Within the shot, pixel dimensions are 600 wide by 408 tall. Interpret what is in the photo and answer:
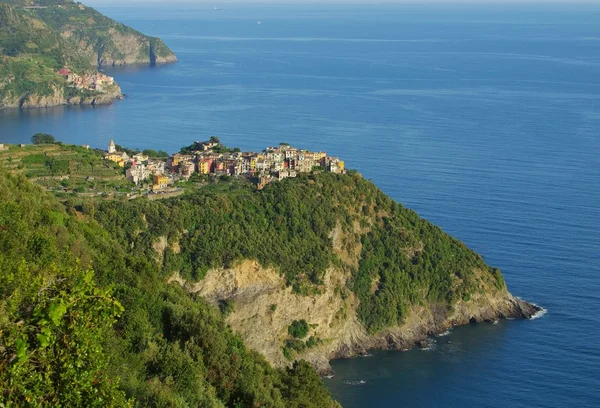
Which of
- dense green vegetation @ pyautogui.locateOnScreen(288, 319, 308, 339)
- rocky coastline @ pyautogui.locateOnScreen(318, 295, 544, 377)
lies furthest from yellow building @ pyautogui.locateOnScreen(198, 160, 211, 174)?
rocky coastline @ pyautogui.locateOnScreen(318, 295, 544, 377)

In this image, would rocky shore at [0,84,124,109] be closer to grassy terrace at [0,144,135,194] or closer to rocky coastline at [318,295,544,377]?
grassy terrace at [0,144,135,194]

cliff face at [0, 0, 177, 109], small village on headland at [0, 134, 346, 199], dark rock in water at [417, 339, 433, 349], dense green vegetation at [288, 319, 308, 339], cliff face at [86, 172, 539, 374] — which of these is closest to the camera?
cliff face at [86, 172, 539, 374]

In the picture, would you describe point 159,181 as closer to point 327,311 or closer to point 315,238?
point 315,238

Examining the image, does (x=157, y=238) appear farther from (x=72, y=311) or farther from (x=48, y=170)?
(x=72, y=311)

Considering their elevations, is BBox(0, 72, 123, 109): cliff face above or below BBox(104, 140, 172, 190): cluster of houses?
below

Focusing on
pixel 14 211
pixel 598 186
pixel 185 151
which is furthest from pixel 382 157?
pixel 14 211

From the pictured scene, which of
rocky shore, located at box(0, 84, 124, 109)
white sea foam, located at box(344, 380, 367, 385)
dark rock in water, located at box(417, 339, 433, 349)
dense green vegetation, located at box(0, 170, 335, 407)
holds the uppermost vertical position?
A: dense green vegetation, located at box(0, 170, 335, 407)

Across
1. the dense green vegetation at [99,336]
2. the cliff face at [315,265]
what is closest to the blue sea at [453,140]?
the cliff face at [315,265]

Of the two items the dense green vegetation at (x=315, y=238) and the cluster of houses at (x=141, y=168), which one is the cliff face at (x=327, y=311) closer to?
the dense green vegetation at (x=315, y=238)
